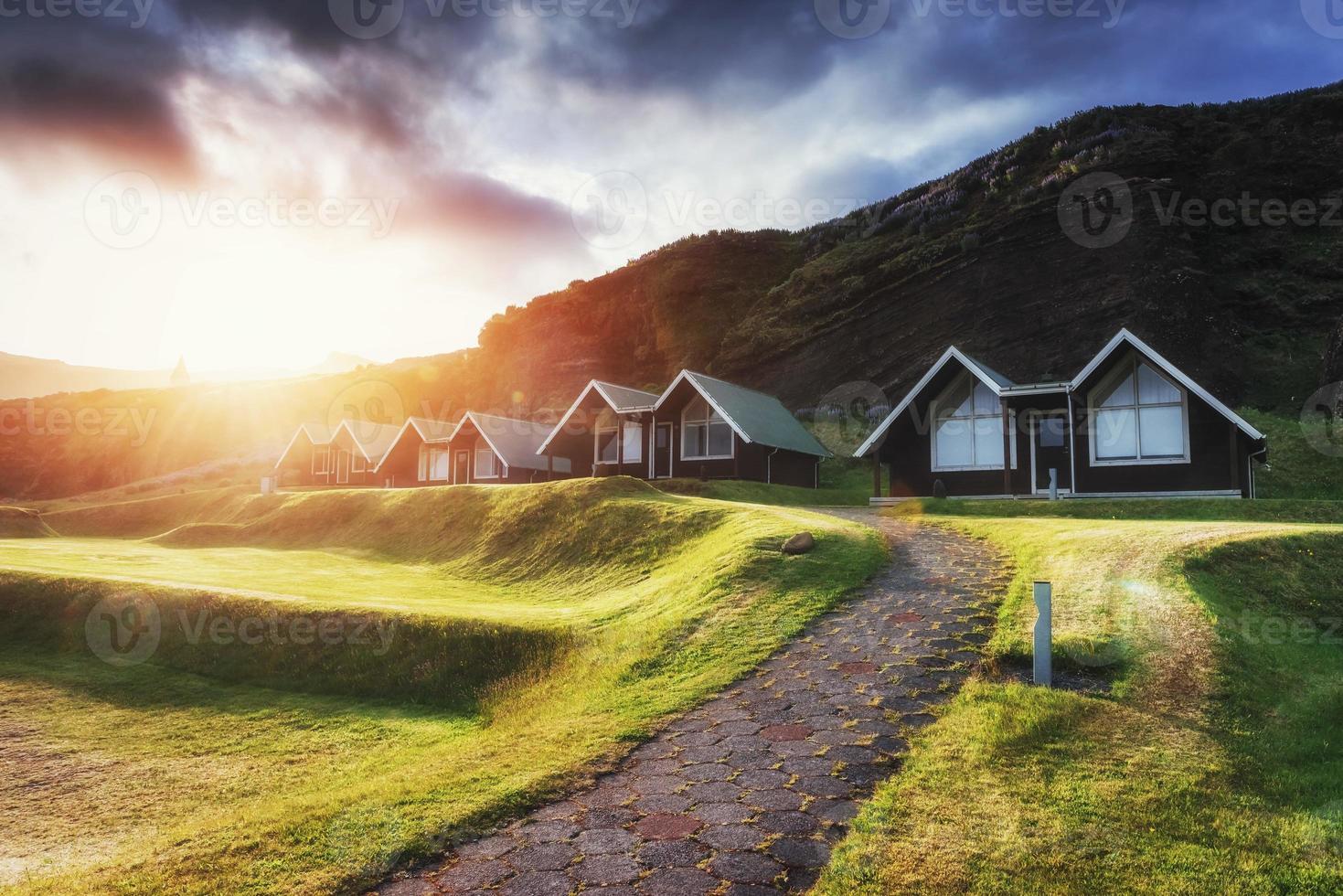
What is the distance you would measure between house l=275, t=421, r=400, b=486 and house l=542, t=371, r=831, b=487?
71.6ft

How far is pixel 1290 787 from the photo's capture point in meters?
7.21

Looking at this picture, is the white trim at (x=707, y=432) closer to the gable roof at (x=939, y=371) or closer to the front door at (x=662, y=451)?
the front door at (x=662, y=451)

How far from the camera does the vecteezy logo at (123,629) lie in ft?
49.4

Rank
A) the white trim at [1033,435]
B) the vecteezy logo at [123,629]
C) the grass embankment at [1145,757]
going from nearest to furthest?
the grass embankment at [1145,757] < the vecteezy logo at [123,629] < the white trim at [1033,435]

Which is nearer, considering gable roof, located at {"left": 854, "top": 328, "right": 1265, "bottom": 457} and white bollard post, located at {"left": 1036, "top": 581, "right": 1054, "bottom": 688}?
white bollard post, located at {"left": 1036, "top": 581, "right": 1054, "bottom": 688}

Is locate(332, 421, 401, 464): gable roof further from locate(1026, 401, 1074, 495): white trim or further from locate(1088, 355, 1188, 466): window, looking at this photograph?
locate(1088, 355, 1188, 466): window

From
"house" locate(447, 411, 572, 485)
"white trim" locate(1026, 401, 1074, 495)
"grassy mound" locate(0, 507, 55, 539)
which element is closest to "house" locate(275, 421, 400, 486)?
"house" locate(447, 411, 572, 485)

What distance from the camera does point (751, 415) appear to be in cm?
3994

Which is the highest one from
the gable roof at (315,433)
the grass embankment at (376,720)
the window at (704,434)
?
the gable roof at (315,433)

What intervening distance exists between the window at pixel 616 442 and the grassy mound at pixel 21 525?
25.0m

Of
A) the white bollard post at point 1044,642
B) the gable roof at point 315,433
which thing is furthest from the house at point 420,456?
the white bollard post at point 1044,642

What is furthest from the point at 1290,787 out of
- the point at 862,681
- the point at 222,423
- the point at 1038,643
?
the point at 222,423

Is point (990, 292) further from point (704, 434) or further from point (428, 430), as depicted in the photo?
point (428, 430)

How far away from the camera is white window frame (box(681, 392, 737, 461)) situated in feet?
127
